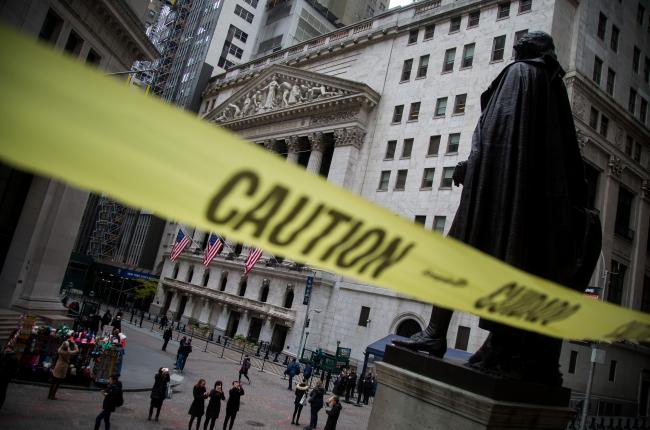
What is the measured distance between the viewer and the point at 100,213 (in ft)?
242

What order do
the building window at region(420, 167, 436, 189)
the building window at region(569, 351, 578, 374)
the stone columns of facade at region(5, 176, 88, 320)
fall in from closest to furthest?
the stone columns of facade at region(5, 176, 88, 320) < the building window at region(569, 351, 578, 374) < the building window at region(420, 167, 436, 189)

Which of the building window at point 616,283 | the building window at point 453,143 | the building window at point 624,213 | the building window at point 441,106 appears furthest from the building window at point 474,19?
the building window at point 616,283

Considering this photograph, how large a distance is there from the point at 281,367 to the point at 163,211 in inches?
1319

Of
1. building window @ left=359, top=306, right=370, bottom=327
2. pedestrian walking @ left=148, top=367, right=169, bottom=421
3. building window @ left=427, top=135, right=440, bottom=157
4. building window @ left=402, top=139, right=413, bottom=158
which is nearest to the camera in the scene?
pedestrian walking @ left=148, top=367, right=169, bottom=421

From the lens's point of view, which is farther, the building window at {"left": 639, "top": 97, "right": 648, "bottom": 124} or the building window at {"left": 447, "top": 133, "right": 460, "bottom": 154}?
the building window at {"left": 639, "top": 97, "right": 648, "bottom": 124}

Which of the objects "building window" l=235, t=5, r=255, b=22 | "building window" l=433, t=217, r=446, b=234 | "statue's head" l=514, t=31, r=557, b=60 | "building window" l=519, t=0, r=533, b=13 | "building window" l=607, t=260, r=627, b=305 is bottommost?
"statue's head" l=514, t=31, r=557, b=60

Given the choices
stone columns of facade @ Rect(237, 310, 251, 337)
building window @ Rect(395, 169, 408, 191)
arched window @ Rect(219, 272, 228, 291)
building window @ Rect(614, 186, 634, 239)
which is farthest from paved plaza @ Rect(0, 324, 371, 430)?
building window @ Rect(614, 186, 634, 239)

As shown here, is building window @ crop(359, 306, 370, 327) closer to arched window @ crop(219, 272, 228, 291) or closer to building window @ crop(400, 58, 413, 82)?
arched window @ crop(219, 272, 228, 291)

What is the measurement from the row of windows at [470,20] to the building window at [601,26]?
22.3ft

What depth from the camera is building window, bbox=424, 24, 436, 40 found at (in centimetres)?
4018

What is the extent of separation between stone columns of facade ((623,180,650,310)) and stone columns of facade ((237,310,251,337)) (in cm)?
3306

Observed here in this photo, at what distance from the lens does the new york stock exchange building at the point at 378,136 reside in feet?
113

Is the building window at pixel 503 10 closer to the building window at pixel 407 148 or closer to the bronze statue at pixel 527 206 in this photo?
the building window at pixel 407 148

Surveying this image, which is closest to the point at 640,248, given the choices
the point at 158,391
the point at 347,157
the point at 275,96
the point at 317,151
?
the point at 347,157
